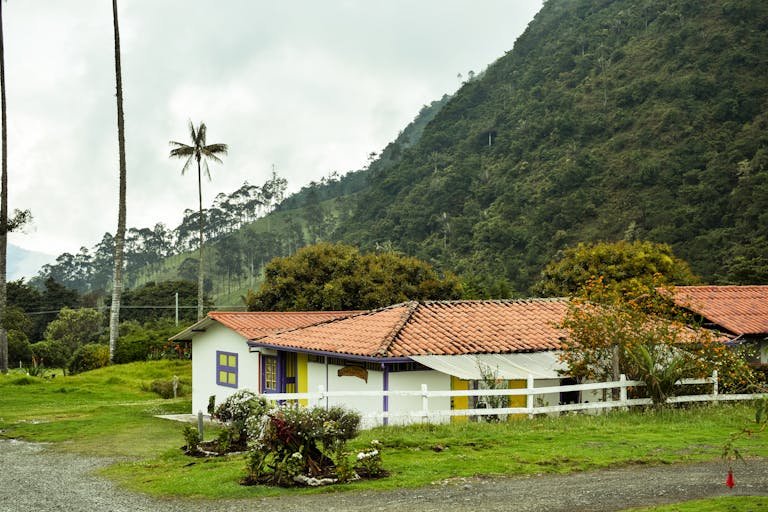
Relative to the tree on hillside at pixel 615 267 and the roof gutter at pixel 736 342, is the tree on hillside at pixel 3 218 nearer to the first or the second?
the tree on hillside at pixel 615 267

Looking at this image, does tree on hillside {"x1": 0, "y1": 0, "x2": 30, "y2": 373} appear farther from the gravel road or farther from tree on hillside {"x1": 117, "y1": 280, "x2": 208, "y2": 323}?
tree on hillside {"x1": 117, "y1": 280, "x2": 208, "y2": 323}

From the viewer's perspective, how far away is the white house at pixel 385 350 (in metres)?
22.7

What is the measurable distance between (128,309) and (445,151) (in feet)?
194

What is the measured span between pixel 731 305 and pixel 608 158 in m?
60.3

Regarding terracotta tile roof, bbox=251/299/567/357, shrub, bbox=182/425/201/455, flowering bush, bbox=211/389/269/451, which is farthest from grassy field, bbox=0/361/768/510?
terracotta tile roof, bbox=251/299/567/357

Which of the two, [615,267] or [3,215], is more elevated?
[3,215]

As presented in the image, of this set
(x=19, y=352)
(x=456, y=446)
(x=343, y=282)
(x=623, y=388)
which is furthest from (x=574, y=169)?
(x=456, y=446)

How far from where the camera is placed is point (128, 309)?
86750 mm

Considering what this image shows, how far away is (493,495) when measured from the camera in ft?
41.4

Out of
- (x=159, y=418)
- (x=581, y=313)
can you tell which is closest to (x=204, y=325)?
(x=159, y=418)

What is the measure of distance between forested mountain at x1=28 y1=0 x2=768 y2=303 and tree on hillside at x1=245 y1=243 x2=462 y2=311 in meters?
6.86

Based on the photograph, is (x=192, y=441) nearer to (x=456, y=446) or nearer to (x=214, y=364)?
(x=456, y=446)

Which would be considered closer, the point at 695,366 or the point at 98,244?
the point at 695,366

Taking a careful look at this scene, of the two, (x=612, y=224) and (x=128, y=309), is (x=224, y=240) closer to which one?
(x=128, y=309)
